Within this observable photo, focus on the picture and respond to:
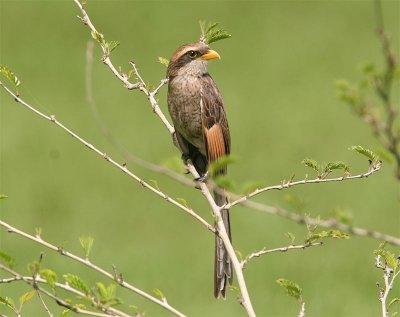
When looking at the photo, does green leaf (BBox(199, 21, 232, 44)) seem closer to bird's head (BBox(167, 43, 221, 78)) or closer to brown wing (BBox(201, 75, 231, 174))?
bird's head (BBox(167, 43, 221, 78))

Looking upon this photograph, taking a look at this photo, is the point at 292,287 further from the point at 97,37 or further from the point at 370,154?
the point at 97,37

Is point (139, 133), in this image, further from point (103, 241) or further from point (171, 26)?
point (171, 26)

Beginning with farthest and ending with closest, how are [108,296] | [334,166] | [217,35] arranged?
[217,35] < [334,166] < [108,296]

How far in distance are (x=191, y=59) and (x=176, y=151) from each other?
678 centimetres

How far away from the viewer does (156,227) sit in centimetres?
1162

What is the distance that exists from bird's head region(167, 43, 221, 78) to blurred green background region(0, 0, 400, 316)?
3.67 metres

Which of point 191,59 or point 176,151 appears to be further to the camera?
point 176,151

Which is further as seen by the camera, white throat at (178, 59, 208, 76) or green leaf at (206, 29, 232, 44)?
white throat at (178, 59, 208, 76)

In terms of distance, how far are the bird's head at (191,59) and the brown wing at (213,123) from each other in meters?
0.13

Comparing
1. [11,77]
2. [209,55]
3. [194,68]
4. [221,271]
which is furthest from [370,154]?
[194,68]

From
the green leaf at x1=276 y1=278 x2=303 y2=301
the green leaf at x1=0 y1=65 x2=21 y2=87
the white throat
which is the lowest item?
the green leaf at x1=276 y1=278 x2=303 y2=301

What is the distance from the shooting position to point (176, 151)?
12719 mm

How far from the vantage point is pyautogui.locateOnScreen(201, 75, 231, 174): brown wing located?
19.2 ft

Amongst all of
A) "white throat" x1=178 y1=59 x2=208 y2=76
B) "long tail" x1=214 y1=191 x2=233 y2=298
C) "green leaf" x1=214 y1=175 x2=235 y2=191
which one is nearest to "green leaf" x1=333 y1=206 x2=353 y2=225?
"green leaf" x1=214 y1=175 x2=235 y2=191
